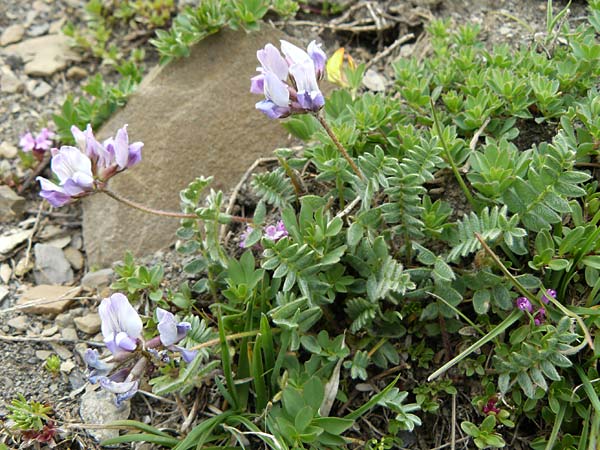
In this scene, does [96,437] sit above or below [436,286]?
below

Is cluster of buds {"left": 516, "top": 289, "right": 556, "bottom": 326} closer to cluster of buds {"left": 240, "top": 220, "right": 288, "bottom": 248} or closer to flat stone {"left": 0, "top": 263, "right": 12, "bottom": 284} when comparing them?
cluster of buds {"left": 240, "top": 220, "right": 288, "bottom": 248}

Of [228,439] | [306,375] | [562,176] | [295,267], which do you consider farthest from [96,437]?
[562,176]

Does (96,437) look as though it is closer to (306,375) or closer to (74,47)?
(306,375)

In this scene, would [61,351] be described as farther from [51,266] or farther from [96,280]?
[51,266]

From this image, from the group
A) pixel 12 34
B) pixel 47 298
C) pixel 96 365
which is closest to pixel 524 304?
pixel 96 365

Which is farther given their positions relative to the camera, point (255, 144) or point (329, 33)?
point (329, 33)

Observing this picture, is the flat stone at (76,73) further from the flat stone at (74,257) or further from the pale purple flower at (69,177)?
the pale purple flower at (69,177)

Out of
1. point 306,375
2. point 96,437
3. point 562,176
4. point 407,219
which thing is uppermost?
point 562,176

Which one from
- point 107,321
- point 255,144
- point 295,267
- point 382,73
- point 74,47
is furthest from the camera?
point 74,47
